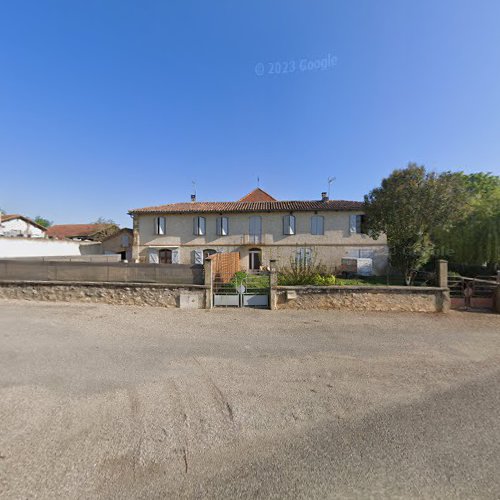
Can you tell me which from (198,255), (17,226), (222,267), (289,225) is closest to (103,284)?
(222,267)

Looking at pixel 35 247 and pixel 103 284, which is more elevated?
pixel 35 247

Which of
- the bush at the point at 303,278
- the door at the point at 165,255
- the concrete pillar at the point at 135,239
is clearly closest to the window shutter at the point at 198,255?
the door at the point at 165,255

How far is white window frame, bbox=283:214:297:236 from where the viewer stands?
58.3 feet

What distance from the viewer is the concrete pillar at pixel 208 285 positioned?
7.60 meters

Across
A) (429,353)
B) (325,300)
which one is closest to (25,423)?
(429,353)

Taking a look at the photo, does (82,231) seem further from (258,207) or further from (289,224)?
(289,224)

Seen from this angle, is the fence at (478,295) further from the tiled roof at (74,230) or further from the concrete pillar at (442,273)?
the tiled roof at (74,230)

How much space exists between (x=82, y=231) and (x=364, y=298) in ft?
118

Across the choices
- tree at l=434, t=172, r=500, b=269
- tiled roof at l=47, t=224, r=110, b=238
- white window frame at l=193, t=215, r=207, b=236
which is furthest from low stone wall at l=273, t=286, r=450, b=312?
tiled roof at l=47, t=224, r=110, b=238

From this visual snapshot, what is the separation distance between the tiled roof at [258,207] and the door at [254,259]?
123 inches

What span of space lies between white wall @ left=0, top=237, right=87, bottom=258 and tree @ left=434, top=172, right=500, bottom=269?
87.6 ft

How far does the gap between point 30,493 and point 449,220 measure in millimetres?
13334

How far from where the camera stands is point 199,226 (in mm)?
18250

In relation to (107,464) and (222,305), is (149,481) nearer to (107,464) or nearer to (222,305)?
(107,464)
